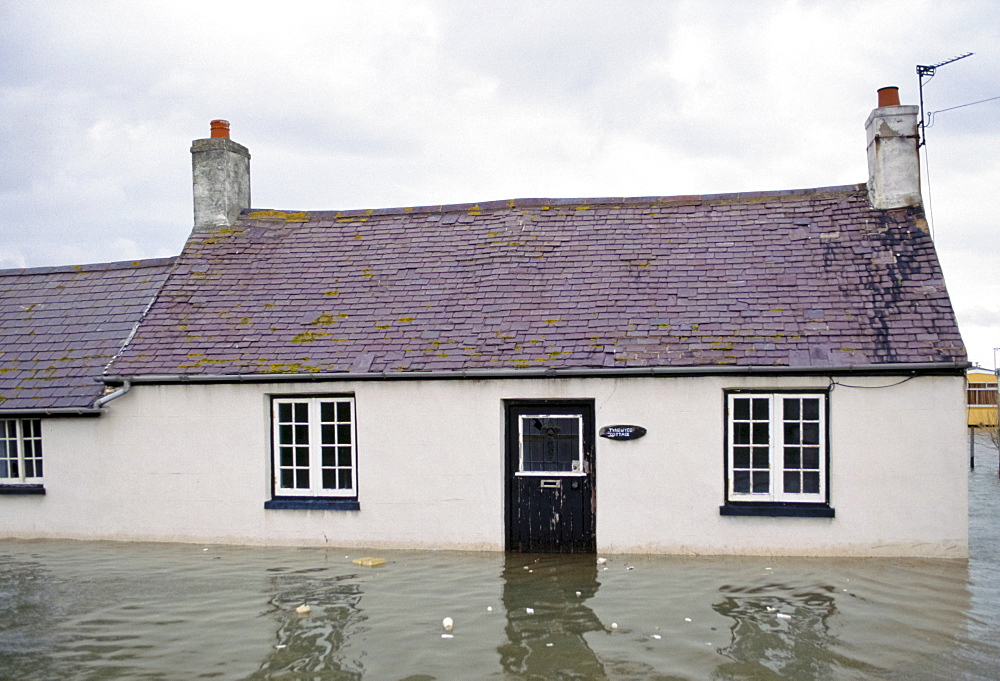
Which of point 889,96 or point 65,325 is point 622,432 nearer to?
point 889,96

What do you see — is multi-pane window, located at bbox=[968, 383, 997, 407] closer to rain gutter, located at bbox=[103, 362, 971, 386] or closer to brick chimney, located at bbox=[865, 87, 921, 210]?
brick chimney, located at bbox=[865, 87, 921, 210]

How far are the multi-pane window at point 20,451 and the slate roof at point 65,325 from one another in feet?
1.48

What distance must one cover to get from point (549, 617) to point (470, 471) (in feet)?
11.5

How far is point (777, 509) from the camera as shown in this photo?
35.9 ft

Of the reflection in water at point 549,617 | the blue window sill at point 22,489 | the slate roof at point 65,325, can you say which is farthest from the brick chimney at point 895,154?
the blue window sill at point 22,489

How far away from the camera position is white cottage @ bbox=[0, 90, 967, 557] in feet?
35.8

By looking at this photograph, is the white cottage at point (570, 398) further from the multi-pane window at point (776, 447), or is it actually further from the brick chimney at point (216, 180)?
the brick chimney at point (216, 180)

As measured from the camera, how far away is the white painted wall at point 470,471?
10766mm

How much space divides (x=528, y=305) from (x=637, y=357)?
85.1 inches

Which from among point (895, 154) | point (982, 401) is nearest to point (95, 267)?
point (895, 154)

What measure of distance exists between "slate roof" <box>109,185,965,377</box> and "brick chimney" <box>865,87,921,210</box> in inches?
14.1

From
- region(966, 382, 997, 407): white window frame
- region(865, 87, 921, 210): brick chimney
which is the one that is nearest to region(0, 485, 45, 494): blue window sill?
region(865, 87, 921, 210): brick chimney

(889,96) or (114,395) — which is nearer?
(114,395)

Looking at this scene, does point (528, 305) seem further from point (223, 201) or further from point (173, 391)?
point (223, 201)
